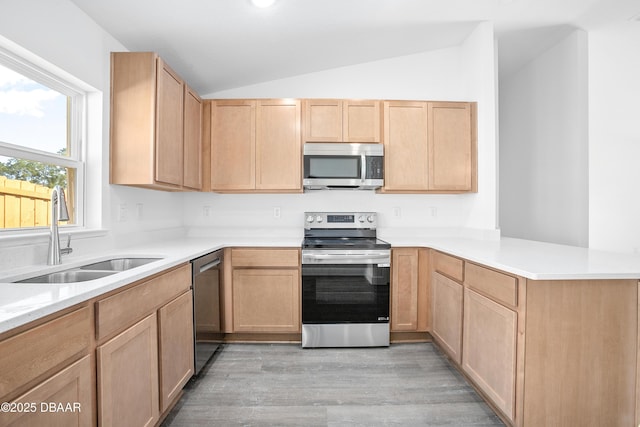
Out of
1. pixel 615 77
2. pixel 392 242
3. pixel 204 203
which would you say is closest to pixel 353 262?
pixel 392 242

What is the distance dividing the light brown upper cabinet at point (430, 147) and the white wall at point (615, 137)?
40.8 inches

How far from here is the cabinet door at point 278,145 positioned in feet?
9.72

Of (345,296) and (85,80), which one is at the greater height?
(85,80)

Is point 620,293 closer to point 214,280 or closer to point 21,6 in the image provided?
point 214,280

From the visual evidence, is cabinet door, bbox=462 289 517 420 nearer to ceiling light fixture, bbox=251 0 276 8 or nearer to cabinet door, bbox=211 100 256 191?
cabinet door, bbox=211 100 256 191

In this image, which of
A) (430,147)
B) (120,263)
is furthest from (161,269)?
(430,147)

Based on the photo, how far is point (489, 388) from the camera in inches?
68.8

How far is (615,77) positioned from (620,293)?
94.8 inches

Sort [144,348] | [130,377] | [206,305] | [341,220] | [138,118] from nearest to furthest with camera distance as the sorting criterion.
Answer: [130,377]
[144,348]
[138,118]
[206,305]
[341,220]

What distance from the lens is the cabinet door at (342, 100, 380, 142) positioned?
2.97 metres

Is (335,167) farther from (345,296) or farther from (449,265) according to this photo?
(449,265)

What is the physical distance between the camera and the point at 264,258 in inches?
105

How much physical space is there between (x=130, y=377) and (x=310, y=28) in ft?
8.11

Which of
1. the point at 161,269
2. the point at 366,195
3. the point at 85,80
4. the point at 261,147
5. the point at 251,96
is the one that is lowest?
the point at 161,269
